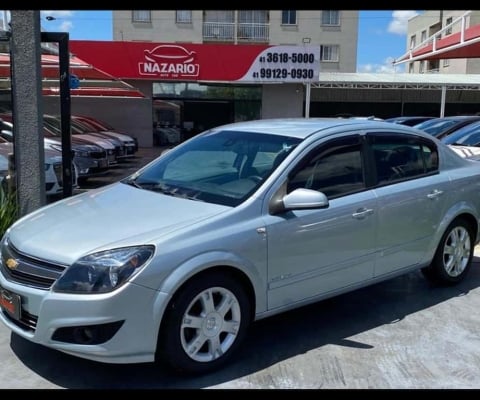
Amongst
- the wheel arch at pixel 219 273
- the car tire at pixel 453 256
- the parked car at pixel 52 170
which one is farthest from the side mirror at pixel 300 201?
the parked car at pixel 52 170

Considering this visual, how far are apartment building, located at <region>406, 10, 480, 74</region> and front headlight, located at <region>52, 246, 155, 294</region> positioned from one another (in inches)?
1569

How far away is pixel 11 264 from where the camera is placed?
139 inches

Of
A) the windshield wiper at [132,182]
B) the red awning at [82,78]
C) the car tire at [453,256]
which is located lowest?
the car tire at [453,256]

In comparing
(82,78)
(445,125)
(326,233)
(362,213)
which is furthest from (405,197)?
(82,78)

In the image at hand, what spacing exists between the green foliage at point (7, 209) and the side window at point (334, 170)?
363 centimetres

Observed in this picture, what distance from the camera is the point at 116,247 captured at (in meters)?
3.25

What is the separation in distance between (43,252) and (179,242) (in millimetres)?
855

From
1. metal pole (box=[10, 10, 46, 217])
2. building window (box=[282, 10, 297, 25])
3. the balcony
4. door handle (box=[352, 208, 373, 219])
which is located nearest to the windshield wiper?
door handle (box=[352, 208, 373, 219])

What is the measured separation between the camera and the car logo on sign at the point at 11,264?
11.4 feet

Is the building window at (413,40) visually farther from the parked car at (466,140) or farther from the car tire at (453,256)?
the car tire at (453,256)

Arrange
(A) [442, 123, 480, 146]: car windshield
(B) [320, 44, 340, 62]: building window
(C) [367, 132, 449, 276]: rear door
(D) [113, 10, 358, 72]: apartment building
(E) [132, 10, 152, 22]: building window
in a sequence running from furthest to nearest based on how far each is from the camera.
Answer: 1. (B) [320, 44, 340, 62]: building window
2. (D) [113, 10, 358, 72]: apartment building
3. (E) [132, 10, 152, 22]: building window
4. (A) [442, 123, 480, 146]: car windshield
5. (C) [367, 132, 449, 276]: rear door

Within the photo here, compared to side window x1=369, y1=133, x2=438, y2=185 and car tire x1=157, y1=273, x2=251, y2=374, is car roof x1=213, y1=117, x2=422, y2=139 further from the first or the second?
car tire x1=157, y1=273, x2=251, y2=374

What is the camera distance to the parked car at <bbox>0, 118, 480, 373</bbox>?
320 cm

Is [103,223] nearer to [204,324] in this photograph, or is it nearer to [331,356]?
[204,324]
